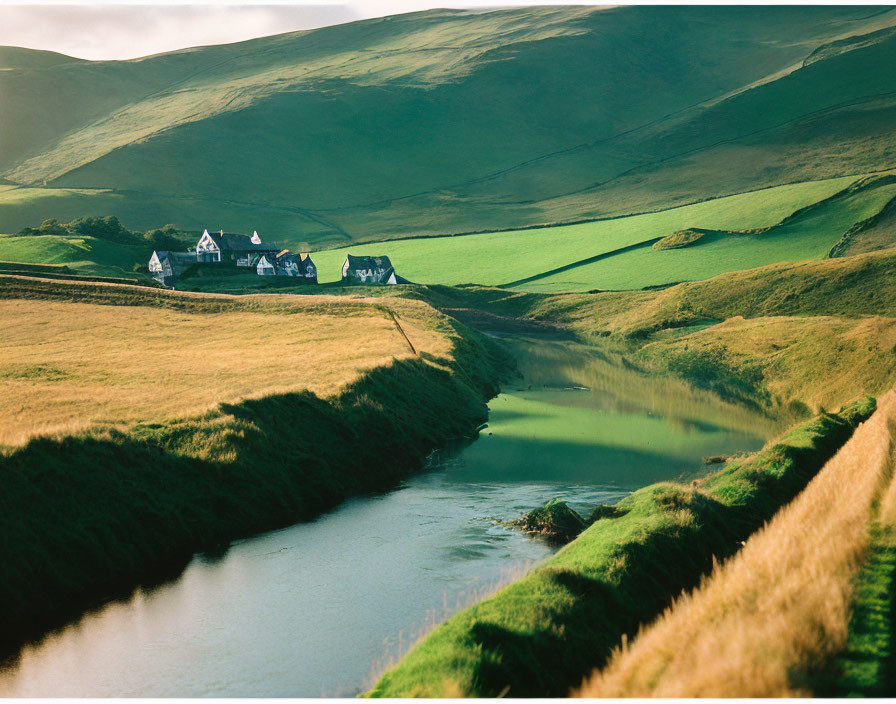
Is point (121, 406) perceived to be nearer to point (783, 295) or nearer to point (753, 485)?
point (753, 485)

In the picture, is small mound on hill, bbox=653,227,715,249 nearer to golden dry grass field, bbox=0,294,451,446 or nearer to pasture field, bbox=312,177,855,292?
pasture field, bbox=312,177,855,292

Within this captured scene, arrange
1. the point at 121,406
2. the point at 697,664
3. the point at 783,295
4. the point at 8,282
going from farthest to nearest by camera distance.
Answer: the point at 783,295 → the point at 8,282 → the point at 121,406 → the point at 697,664

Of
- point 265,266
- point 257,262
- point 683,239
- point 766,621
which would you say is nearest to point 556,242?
point 683,239

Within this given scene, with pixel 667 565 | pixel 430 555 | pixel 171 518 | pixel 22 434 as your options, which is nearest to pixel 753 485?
pixel 667 565

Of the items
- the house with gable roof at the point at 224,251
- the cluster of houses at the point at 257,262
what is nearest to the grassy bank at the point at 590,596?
the cluster of houses at the point at 257,262

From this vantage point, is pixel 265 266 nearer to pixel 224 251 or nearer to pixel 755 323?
pixel 224 251

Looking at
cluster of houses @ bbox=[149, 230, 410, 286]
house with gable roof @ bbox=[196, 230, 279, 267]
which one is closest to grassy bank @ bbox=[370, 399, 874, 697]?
cluster of houses @ bbox=[149, 230, 410, 286]
